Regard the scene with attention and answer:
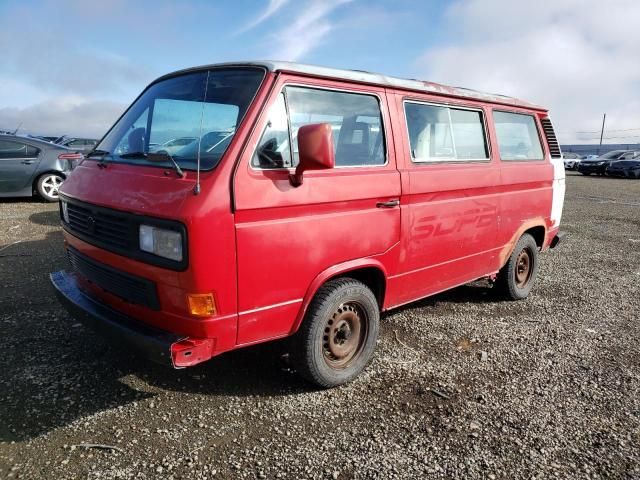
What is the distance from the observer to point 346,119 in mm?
3303

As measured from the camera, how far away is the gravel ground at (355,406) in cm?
258

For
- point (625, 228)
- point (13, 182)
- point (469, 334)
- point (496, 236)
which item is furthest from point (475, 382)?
point (13, 182)

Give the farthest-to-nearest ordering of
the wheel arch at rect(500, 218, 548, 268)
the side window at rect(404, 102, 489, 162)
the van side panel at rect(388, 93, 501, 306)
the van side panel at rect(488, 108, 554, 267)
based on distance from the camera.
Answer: the wheel arch at rect(500, 218, 548, 268)
the van side panel at rect(488, 108, 554, 267)
the side window at rect(404, 102, 489, 162)
the van side panel at rect(388, 93, 501, 306)

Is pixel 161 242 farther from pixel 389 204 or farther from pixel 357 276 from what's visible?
pixel 389 204

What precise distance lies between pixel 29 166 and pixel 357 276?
30.4 feet

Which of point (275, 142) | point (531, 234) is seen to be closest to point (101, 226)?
point (275, 142)

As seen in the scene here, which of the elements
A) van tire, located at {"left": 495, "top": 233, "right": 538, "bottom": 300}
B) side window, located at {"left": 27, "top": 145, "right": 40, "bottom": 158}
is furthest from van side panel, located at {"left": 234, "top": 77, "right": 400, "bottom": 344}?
side window, located at {"left": 27, "top": 145, "right": 40, "bottom": 158}

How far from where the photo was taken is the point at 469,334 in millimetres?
4332

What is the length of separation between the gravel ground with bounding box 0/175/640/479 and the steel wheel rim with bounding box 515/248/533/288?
0.58 metres

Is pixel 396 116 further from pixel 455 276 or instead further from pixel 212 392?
pixel 212 392

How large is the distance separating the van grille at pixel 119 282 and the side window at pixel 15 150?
810 cm

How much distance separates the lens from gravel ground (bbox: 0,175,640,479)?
2578mm

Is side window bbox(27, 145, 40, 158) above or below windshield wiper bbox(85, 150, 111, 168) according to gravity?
above

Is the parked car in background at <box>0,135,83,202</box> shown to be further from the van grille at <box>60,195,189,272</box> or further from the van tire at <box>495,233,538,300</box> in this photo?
the van tire at <box>495,233,538,300</box>
